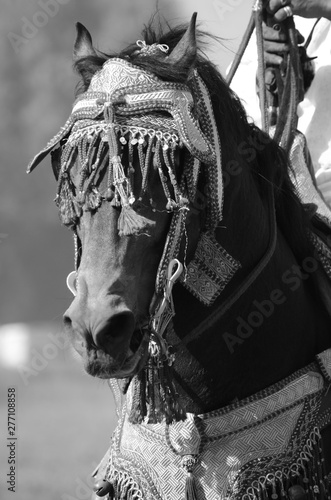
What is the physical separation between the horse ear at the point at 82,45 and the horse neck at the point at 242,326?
1.98ft

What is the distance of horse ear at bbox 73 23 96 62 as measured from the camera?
267cm

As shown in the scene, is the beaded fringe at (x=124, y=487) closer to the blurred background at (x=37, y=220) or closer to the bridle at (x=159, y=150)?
the bridle at (x=159, y=150)

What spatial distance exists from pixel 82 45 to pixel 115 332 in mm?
→ 1015

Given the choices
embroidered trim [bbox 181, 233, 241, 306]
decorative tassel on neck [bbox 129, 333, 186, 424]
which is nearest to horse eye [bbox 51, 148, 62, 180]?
embroidered trim [bbox 181, 233, 241, 306]

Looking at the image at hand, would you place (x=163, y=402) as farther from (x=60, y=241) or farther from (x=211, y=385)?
(x=60, y=241)

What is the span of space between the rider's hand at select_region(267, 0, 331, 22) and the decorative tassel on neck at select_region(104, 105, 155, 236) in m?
1.49

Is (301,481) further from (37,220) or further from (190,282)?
(37,220)

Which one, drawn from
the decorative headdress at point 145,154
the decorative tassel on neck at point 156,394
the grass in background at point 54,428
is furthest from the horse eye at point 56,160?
the grass in background at point 54,428

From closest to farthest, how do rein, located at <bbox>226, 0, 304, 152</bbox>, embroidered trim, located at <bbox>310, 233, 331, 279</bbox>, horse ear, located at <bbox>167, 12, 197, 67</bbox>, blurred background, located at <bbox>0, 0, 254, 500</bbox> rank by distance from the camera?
horse ear, located at <bbox>167, 12, 197, 67</bbox> < embroidered trim, located at <bbox>310, 233, 331, 279</bbox> < rein, located at <bbox>226, 0, 304, 152</bbox> < blurred background, located at <bbox>0, 0, 254, 500</bbox>

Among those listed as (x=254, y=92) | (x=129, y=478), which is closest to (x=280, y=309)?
(x=129, y=478)

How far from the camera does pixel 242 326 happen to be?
8.71ft

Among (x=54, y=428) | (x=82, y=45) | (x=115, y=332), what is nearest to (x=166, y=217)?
(x=115, y=332)

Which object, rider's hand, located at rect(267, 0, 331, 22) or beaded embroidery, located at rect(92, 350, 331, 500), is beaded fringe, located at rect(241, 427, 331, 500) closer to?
beaded embroidery, located at rect(92, 350, 331, 500)

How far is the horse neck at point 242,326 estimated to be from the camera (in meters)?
2.59
